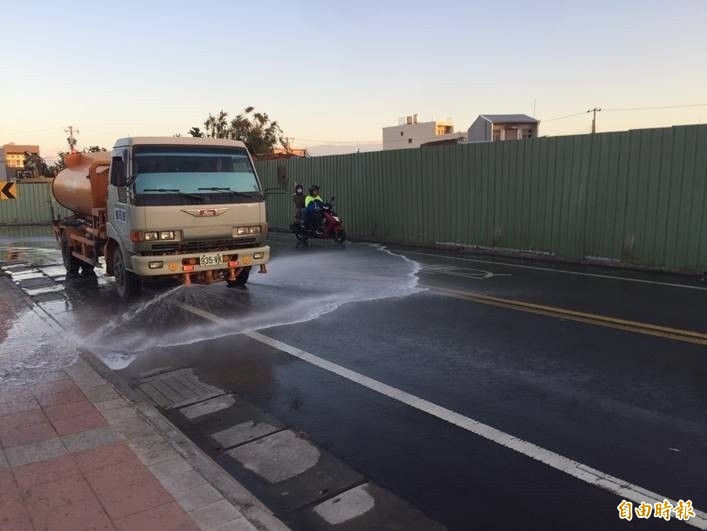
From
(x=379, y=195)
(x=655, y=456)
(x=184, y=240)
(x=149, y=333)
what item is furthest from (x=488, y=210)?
(x=655, y=456)

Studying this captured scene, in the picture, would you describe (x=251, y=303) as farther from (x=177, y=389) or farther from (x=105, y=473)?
(x=105, y=473)

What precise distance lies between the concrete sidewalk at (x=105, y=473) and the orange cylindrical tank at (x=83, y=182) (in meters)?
5.89

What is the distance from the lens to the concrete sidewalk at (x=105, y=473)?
3.27m

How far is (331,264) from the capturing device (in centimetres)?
1287

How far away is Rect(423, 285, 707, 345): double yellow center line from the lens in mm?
6543

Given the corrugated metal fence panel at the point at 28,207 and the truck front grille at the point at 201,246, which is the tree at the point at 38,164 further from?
the truck front grille at the point at 201,246

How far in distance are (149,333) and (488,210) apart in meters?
9.83

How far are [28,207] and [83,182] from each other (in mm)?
21090

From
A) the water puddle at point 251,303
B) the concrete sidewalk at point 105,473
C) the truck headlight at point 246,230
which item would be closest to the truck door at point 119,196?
the water puddle at point 251,303

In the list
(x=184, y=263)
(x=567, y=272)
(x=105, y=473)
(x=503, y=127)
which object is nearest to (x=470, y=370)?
(x=105, y=473)

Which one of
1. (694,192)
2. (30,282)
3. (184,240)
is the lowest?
(30,282)

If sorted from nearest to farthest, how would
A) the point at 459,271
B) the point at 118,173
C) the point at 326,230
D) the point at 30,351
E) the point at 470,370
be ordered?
the point at 470,370, the point at 30,351, the point at 118,173, the point at 459,271, the point at 326,230

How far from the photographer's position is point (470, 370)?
5633mm

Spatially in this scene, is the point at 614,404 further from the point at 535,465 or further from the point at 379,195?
the point at 379,195
